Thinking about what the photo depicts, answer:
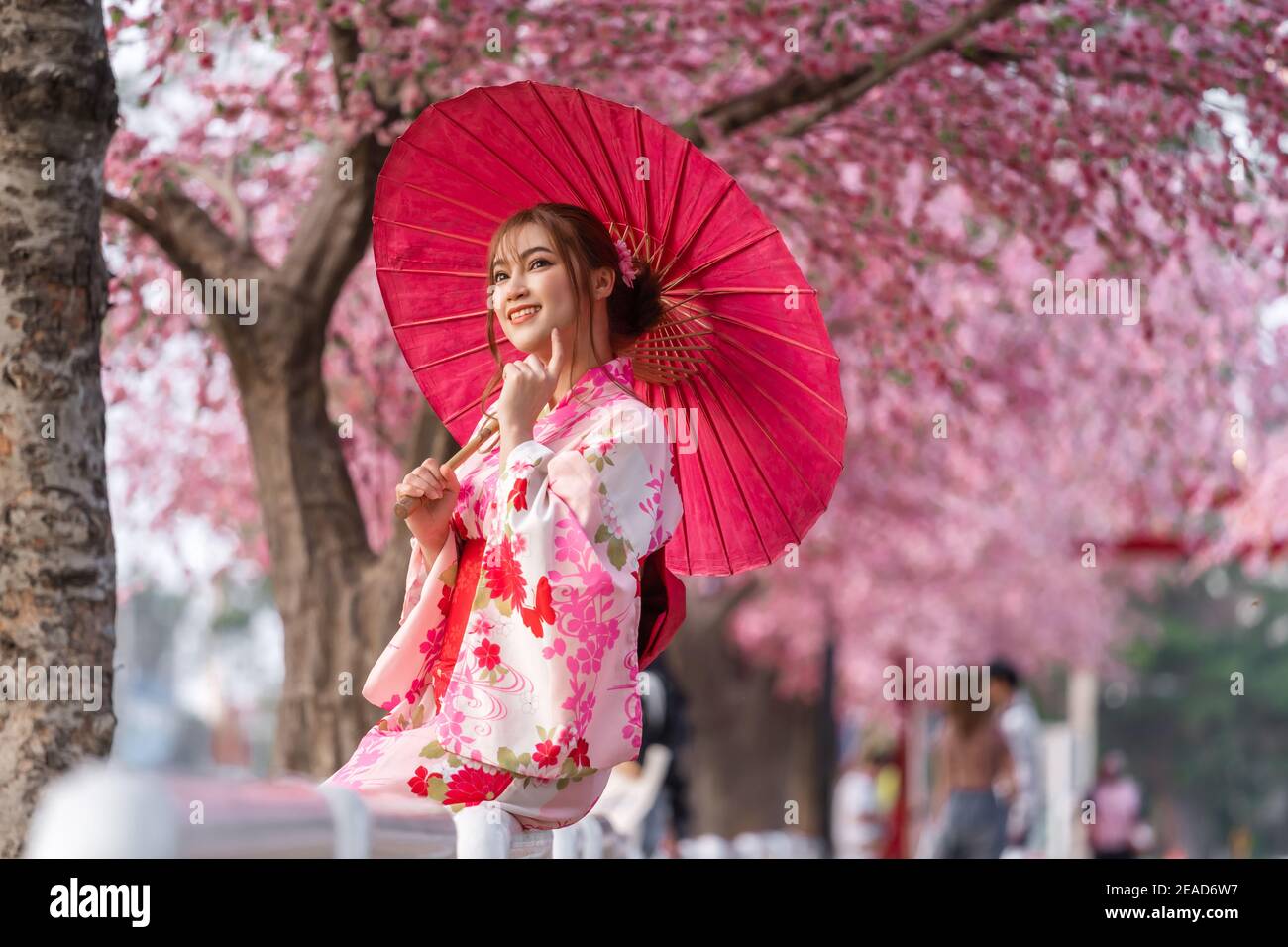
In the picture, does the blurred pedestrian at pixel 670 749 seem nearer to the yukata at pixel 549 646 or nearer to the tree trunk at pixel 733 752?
the yukata at pixel 549 646

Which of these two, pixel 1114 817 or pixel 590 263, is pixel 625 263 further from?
pixel 1114 817

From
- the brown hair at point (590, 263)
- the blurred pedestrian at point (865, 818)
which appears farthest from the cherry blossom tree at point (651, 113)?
the blurred pedestrian at point (865, 818)

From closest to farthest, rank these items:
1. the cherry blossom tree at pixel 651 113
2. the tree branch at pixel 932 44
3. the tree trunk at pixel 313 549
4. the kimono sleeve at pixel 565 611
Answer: the kimono sleeve at pixel 565 611, the tree branch at pixel 932 44, the cherry blossom tree at pixel 651 113, the tree trunk at pixel 313 549

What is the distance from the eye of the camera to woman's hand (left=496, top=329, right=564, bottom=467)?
326cm

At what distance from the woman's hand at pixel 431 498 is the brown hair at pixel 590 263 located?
31 centimetres

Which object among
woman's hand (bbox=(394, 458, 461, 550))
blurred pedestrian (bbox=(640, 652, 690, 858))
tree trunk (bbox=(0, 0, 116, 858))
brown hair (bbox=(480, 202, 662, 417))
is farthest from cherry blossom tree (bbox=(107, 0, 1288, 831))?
woman's hand (bbox=(394, 458, 461, 550))

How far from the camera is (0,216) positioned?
409cm

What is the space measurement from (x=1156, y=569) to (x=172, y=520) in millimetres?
24992

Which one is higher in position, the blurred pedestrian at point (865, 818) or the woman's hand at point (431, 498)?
the woman's hand at point (431, 498)

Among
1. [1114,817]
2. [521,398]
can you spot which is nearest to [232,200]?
[521,398]

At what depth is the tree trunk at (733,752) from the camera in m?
19.3

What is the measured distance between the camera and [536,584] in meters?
3.13

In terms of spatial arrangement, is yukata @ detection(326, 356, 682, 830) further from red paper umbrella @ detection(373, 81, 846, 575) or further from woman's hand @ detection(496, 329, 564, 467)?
red paper umbrella @ detection(373, 81, 846, 575)

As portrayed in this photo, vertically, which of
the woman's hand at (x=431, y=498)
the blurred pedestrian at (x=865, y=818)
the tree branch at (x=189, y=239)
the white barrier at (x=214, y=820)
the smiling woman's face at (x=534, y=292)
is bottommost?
the blurred pedestrian at (x=865, y=818)
